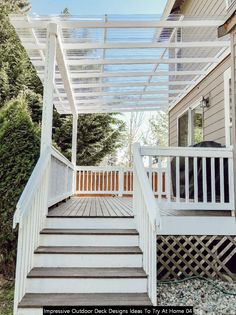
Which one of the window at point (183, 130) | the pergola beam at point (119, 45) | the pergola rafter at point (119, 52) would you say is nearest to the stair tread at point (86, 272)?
the pergola rafter at point (119, 52)

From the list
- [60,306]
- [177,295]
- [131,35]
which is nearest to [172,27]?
[131,35]

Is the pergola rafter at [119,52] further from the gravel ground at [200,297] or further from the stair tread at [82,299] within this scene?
the gravel ground at [200,297]

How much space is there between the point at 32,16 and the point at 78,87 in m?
2.64

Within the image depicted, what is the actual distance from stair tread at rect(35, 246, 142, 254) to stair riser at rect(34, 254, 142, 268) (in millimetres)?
34

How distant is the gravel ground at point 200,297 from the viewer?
2.99 m

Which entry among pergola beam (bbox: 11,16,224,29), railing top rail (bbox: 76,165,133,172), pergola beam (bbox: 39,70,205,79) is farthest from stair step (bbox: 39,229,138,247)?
railing top rail (bbox: 76,165,133,172)

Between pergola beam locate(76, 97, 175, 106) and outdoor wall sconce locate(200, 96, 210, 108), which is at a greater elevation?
pergola beam locate(76, 97, 175, 106)

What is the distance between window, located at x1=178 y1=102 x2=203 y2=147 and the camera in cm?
695

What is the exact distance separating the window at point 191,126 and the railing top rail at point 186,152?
2.92 m

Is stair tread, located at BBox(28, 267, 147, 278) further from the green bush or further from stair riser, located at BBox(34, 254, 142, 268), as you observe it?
the green bush

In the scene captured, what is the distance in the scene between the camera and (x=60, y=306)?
105 inches

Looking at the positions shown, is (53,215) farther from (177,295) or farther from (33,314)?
(177,295)

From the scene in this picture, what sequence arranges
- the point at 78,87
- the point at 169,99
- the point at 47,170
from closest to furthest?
the point at 47,170 < the point at 78,87 < the point at 169,99

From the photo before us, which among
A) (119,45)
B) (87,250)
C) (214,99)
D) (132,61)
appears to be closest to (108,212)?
(87,250)
